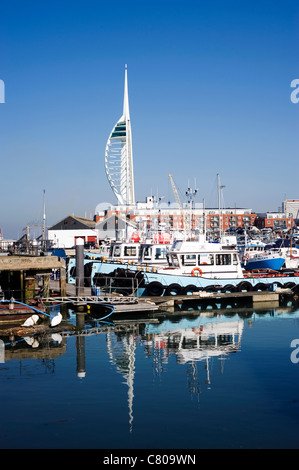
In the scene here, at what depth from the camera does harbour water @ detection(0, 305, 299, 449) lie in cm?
1141

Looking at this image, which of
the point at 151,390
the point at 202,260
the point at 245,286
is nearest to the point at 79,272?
the point at 202,260

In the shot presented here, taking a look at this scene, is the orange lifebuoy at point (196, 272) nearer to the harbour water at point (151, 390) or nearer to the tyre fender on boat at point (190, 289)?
the tyre fender on boat at point (190, 289)

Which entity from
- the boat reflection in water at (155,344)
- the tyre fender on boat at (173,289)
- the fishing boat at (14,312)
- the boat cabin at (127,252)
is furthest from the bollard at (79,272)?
the boat cabin at (127,252)

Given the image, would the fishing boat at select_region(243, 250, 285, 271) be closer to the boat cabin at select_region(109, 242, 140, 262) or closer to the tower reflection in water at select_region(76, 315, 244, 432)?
the boat cabin at select_region(109, 242, 140, 262)

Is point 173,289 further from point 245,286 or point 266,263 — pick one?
point 266,263

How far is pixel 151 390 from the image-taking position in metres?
14.8

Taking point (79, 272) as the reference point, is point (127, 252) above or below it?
above

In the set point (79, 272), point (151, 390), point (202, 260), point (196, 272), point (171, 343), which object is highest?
point (202, 260)

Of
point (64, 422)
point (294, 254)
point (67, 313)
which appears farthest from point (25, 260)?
point (294, 254)

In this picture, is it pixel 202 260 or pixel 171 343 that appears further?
pixel 202 260

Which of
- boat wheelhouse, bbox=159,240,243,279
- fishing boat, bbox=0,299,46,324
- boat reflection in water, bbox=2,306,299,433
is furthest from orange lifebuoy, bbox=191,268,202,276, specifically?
fishing boat, bbox=0,299,46,324

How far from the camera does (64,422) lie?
12297mm

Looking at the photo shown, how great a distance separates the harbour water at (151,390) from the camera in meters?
11.4
